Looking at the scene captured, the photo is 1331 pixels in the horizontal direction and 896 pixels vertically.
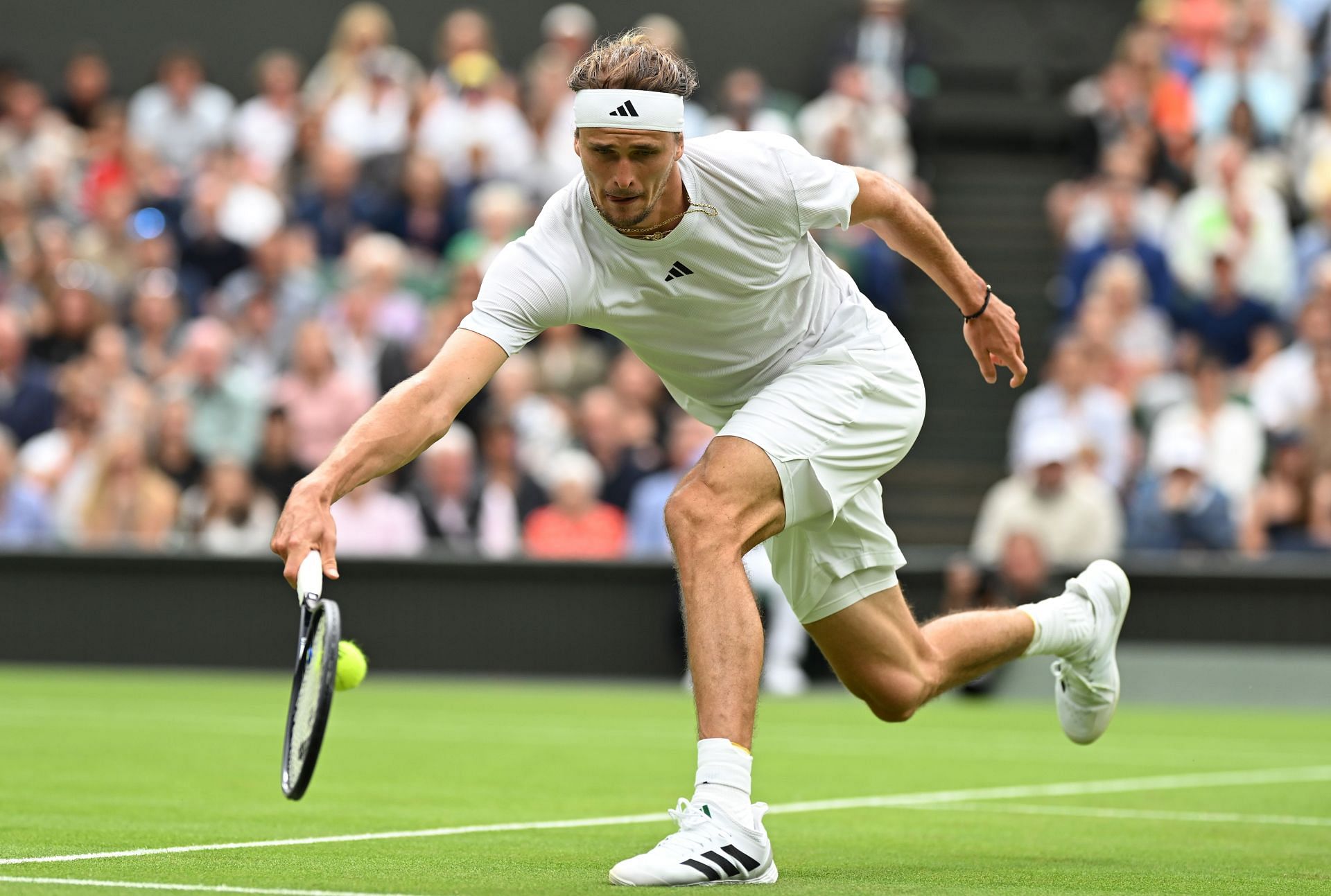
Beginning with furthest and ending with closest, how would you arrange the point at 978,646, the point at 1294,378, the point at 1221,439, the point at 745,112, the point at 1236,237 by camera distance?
1. the point at 745,112
2. the point at 1236,237
3. the point at 1294,378
4. the point at 1221,439
5. the point at 978,646

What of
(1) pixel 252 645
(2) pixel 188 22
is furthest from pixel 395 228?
(2) pixel 188 22

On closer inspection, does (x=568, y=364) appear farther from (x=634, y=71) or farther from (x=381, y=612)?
(x=634, y=71)

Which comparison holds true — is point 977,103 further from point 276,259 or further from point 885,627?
point 885,627

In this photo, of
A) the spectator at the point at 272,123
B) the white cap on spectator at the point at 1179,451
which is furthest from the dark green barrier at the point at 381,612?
the spectator at the point at 272,123

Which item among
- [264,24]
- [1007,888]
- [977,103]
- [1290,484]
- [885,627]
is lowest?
[1007,888]

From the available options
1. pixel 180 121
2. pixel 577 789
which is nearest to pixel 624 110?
pixel 577 789

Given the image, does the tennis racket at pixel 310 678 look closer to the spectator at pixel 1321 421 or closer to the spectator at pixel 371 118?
the spectator at pixel 1321 421

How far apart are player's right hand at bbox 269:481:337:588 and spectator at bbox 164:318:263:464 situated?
10545 mm

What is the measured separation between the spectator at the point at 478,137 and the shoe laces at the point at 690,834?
12.5 m

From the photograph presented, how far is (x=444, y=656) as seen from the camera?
15055mm

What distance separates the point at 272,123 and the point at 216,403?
152 inches

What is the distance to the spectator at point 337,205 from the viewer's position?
17.4m

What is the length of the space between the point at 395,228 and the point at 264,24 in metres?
4.90

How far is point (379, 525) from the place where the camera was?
14984mm
